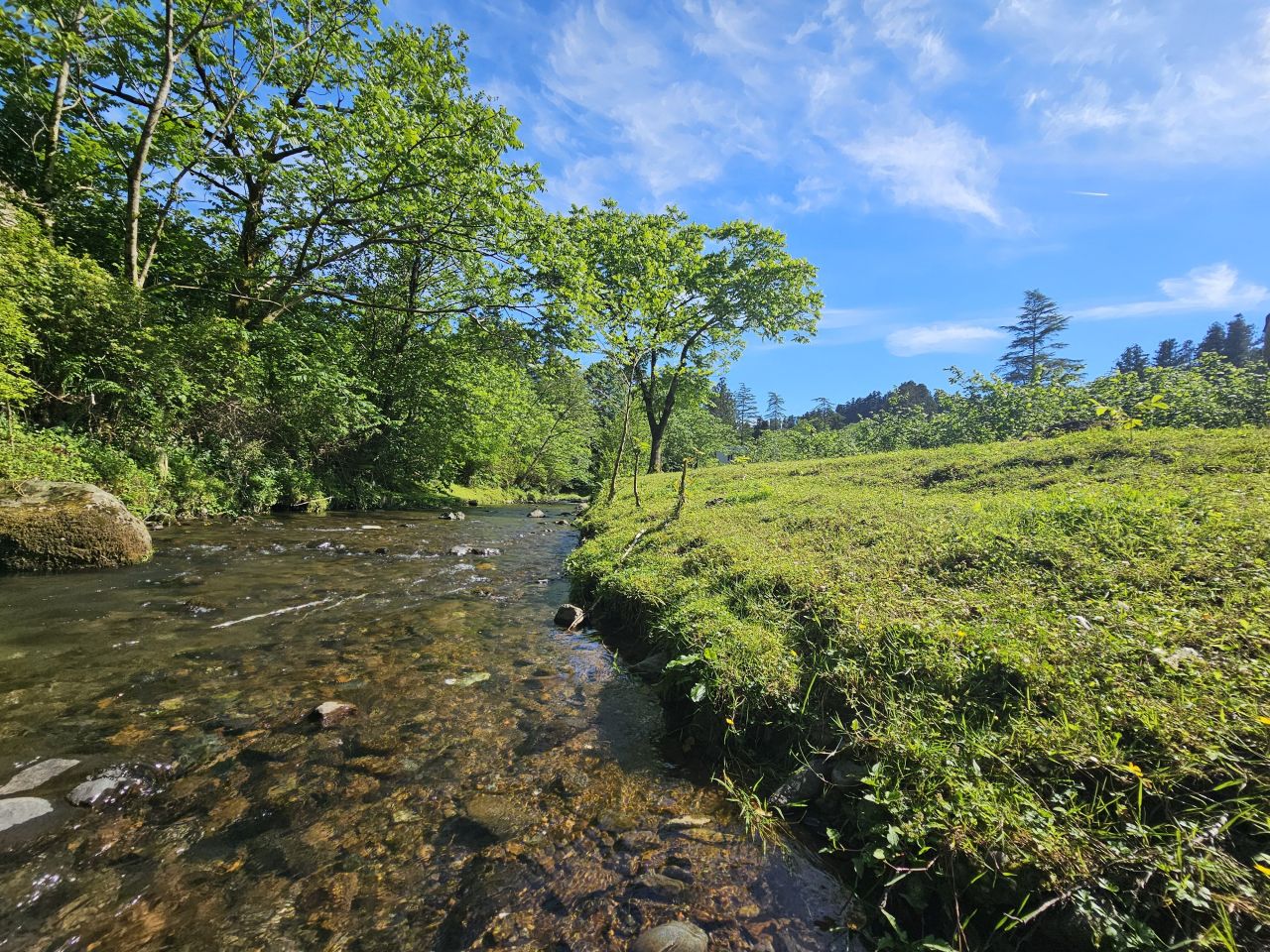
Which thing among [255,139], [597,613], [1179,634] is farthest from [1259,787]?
[255,139]

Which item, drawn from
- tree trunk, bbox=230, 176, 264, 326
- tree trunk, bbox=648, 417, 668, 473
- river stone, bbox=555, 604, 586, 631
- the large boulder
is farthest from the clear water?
tree trunk, bbox=648, 417, 668, 473

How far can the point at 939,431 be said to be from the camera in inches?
887

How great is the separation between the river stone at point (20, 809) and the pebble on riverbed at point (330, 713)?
1.69 meters

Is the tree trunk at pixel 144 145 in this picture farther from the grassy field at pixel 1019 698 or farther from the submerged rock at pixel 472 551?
the grassy field at pixel 1019 698

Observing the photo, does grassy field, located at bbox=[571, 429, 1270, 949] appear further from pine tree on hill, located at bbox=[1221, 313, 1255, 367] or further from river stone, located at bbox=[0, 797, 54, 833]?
pine tree on hill, located at bbox=[1221, 313, 1255, 367]

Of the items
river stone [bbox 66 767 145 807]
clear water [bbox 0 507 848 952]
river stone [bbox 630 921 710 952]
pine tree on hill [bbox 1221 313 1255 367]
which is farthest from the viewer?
pine tree on hill [bbox 1221 313 1255 367]

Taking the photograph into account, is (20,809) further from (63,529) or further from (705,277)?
(705,277)

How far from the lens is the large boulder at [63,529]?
812cm

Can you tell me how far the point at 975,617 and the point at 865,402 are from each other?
5540 inches

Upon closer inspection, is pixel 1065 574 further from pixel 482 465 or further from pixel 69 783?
pixel 482 465

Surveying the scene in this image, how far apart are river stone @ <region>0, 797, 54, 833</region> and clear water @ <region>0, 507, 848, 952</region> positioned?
0.09m

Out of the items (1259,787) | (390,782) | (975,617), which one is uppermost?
(975,617)

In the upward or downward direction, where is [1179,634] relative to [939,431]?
downward

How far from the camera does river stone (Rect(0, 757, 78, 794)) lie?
11.6 feet
